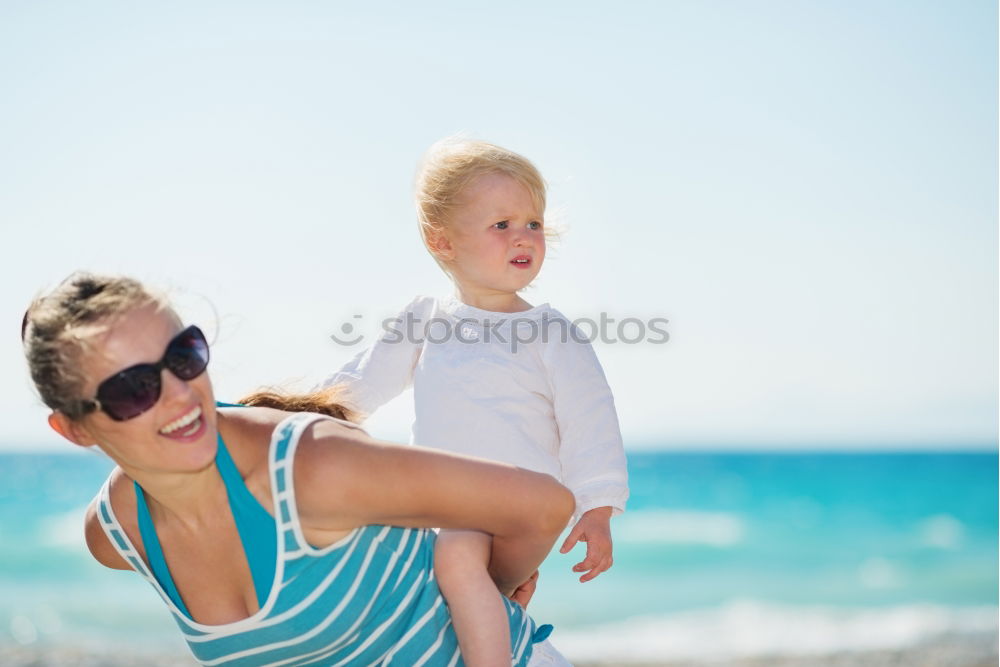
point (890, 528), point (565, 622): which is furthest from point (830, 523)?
point (565, 622)

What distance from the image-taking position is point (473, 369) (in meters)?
3.49

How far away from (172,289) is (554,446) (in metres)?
1.48

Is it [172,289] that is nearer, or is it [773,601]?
[172,289]

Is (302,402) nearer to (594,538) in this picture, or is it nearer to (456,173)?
(594,538)

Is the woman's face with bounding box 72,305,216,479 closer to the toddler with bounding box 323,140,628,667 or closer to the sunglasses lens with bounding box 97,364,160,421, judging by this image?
the sunglasses lens with bounding box 97,364,160,421

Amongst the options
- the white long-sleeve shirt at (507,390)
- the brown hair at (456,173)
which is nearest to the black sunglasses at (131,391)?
the white long-sleeve shirt at (507,390)

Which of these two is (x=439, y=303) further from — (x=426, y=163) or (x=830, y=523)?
(x=830, y=523)

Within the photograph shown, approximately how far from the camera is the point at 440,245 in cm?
383

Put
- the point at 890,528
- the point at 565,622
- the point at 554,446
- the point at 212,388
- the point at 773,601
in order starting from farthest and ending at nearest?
the point at 890,528, the point at 773,601, the point at 565,622, the point at 554,446, the point at 212,388

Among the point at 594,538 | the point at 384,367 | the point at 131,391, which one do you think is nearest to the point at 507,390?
the point at 384,367

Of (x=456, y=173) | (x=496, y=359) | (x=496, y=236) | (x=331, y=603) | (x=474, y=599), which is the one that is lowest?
(x=331, y=603)

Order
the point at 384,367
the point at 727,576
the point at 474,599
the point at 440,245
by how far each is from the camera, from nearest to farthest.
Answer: the point at 474,599 → the point at 384,367 → the point at 440,245 → the point at 727,576

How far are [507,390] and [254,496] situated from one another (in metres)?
1.29

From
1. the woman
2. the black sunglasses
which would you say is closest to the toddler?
the woman
